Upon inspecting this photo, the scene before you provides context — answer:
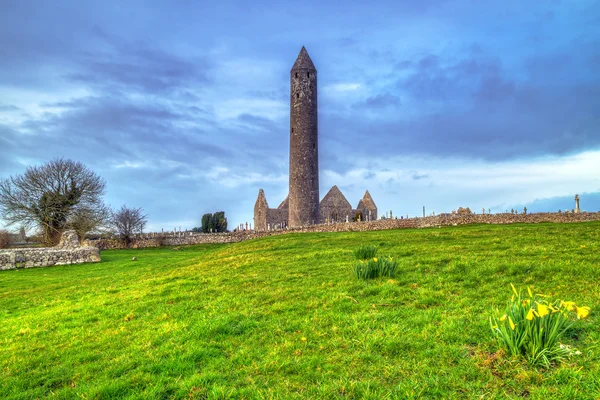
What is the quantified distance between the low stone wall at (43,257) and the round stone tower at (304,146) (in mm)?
25956

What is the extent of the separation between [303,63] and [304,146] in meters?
10.1

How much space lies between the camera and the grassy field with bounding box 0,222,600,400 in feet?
18.5

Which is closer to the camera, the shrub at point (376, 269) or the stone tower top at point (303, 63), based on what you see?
the shrub at point (376, 269)

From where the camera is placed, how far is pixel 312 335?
7.45 m

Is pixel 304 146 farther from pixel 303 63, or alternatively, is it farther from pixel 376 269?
pixel 376 269

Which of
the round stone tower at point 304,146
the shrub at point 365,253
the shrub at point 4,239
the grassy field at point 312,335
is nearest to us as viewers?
the grassy field at point 312,335

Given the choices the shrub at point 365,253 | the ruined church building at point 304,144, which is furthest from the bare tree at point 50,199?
the shrub at point 365,253

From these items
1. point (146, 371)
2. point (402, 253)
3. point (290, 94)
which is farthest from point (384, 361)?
point (290, 94)

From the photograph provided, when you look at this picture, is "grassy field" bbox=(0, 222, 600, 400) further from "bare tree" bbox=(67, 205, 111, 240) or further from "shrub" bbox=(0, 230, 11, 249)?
"shrub" bbox=(0, 230, 11, 249)

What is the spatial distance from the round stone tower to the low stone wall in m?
26.0

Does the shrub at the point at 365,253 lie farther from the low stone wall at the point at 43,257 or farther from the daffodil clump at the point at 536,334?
the low stone wall at the point at 43,257

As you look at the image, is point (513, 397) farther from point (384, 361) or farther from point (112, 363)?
point (112, 363)

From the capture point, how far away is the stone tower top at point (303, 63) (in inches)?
2090

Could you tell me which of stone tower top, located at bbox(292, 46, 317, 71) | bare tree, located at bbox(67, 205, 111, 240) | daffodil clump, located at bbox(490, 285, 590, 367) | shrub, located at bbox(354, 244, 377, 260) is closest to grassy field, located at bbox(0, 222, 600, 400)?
daffodil clump, located at bbox(490, 285, 590, 367)
